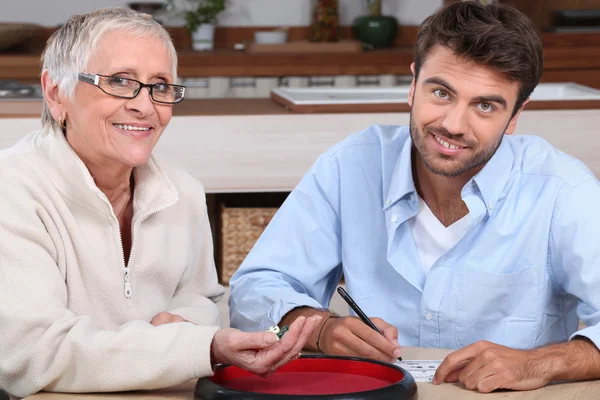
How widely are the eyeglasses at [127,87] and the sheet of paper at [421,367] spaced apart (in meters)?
0.59

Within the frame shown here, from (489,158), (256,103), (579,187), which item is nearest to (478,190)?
(489,158)

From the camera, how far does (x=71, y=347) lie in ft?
4.37

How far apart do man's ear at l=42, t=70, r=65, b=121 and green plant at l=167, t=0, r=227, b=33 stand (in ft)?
10.5

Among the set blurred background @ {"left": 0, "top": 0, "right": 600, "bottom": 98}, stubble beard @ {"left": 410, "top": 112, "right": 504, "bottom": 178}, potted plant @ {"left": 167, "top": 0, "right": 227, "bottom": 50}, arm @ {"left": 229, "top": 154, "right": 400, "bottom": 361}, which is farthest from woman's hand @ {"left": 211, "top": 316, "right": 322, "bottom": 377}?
potted plant @ {"left": 167, "top": 0, "right": 227, "bottom": 50}

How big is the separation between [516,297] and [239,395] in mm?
755

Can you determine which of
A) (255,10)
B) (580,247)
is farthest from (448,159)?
(255,10)

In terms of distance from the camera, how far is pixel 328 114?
2.96 metres

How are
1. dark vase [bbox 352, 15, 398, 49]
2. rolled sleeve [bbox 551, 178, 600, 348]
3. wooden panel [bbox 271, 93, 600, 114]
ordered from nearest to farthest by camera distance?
rolled sleeve [bbox 551, 178, 600, 348], wooden panel [bbox 271, 93, 600, 114], dark vase [bbox 352, 15, 398, 49]

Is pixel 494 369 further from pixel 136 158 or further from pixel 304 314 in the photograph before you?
pixel 136 158

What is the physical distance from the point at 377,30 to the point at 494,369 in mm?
3544

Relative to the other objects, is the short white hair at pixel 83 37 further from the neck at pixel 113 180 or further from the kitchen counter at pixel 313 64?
the kitchen counter at pixel 313 64

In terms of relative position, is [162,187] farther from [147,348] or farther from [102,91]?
[147,348]

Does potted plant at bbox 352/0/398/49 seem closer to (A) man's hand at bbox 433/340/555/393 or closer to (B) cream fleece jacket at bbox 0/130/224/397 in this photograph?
(B) cream fleece jacket at bbox 0/130/224/397

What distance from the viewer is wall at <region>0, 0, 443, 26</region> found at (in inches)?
191
